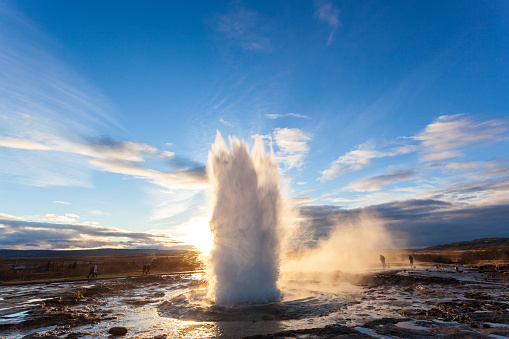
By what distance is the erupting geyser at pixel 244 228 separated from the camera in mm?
15836

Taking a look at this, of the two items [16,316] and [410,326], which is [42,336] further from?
[410,326]

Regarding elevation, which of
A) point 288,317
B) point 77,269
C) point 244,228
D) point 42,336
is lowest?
point 77,269

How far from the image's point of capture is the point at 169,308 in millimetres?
14656

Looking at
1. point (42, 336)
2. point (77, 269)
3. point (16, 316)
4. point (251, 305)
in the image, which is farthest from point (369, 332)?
point (77, 269)

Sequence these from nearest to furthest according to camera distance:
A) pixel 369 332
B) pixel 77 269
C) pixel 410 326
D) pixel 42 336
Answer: pixel 369 332
pixel 410 326
pixel 42 336
pixel 77 269

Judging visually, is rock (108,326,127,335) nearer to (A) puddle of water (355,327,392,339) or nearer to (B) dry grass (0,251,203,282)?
(A) puddle of water (355,327,392,339)

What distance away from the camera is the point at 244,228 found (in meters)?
16.8

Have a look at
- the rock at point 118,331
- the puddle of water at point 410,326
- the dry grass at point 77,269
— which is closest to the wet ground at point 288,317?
the puddle of water at point 410,326

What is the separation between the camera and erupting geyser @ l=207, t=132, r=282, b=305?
15836 millimetres

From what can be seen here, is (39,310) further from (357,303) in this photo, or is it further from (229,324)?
(357,303)

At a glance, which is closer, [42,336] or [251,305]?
[42,336]

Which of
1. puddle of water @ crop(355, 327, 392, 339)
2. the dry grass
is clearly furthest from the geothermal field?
the dry grass

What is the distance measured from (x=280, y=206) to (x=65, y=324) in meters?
13.4

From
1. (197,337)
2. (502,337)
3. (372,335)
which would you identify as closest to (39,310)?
(197,337)
